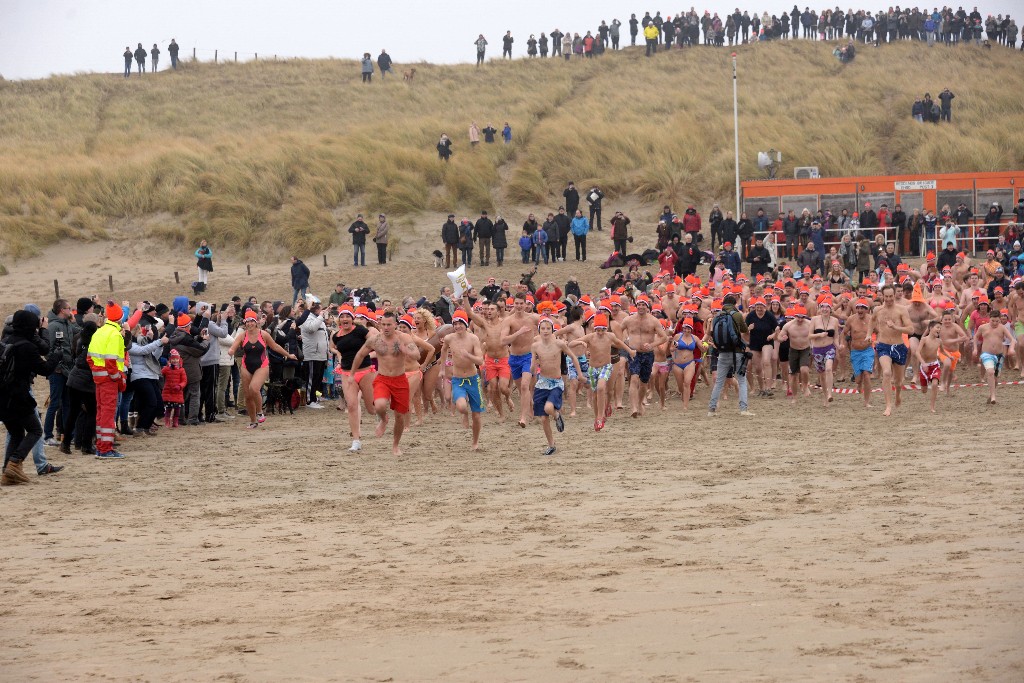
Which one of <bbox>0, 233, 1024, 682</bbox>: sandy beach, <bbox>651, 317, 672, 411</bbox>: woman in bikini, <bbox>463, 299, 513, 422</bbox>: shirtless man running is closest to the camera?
<bbox>0, 233, 1024, 682</bbox>: sandy beach

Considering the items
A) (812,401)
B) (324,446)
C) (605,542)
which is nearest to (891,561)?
(605,542)

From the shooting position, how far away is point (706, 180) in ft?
128

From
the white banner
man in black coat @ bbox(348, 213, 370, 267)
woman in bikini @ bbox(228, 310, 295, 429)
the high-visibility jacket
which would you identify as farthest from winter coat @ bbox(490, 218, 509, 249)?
the high-visibility jacket

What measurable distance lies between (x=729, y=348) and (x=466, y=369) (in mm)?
4184

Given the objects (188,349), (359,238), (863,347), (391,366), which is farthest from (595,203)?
(391,366)

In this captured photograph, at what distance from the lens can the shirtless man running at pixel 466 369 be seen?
13.8 meters

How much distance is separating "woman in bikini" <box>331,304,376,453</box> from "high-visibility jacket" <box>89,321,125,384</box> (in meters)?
2.39

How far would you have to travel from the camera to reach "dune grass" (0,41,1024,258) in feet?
121

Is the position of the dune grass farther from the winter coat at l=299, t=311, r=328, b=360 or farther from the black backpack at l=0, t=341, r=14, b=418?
the black backpack at l=0, t=341, r=14, b=418

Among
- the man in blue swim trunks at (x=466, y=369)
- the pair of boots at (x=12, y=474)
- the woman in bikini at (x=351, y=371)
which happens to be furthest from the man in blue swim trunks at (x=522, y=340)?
the pair of boots at (x=12, y=474)

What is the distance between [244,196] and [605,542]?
99.5ft

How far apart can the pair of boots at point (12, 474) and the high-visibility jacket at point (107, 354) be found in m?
1.49

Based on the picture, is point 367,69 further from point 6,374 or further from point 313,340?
point 6,374

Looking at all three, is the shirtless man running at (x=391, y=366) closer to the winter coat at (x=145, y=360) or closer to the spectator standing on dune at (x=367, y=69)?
the winter coat at (x=145, y=360)
